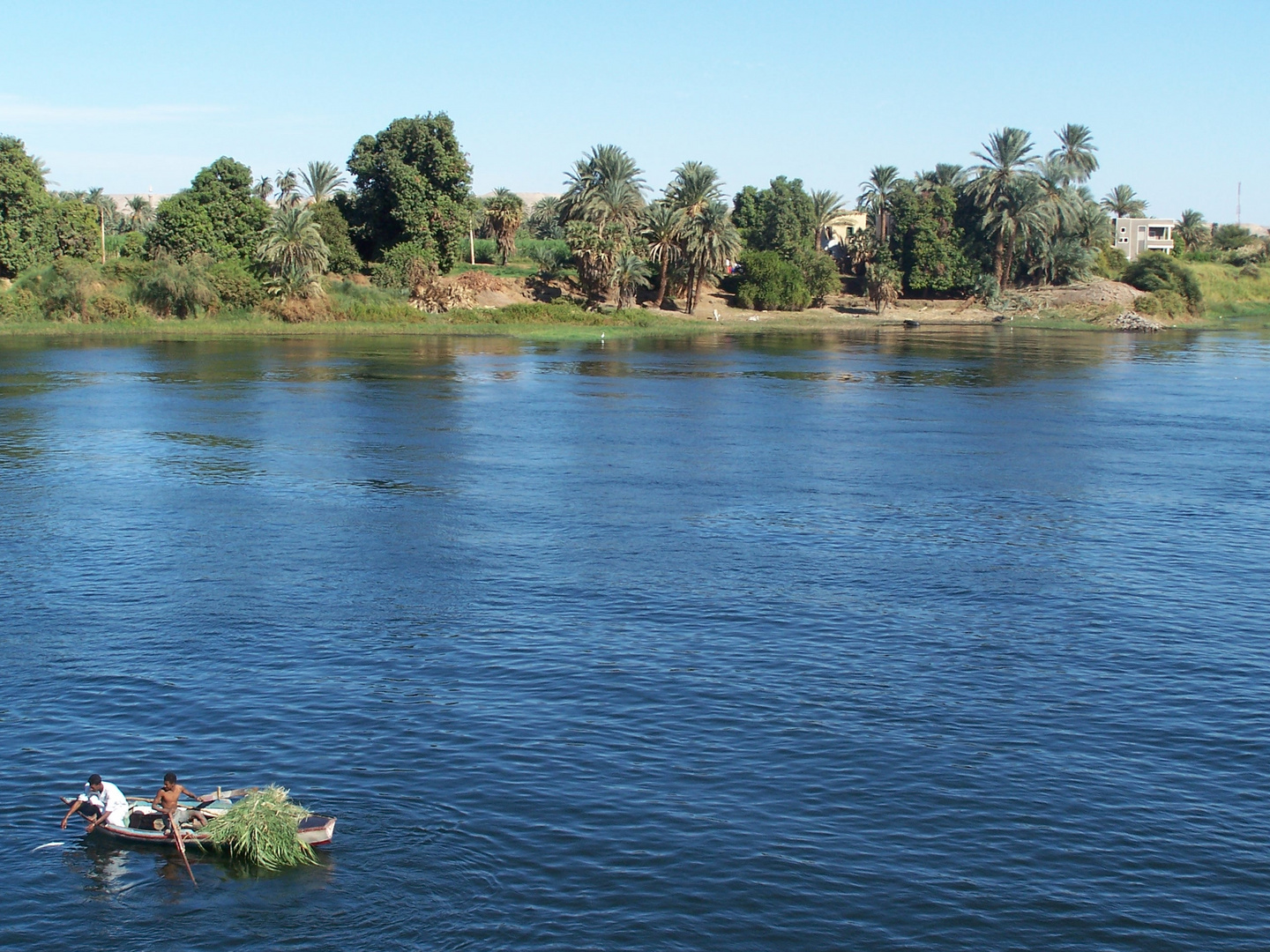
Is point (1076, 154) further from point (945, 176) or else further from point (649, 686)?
point (649, 686)

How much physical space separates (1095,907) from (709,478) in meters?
33.1

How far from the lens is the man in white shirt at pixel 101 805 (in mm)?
19625

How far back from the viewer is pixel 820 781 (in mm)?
22359

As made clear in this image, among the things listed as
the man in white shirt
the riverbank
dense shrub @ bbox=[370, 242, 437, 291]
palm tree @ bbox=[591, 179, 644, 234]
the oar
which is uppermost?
palm tree @ bbox=[591, 179, 644, 234]

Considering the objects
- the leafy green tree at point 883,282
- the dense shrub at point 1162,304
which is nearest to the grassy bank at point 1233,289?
the dense shrub at point 1162,304

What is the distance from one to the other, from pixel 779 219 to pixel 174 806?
494 ft

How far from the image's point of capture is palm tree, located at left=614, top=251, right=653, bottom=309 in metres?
136

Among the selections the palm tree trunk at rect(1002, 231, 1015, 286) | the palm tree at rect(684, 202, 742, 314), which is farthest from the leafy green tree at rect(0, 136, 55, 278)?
the palm tree trunk at rect(1002, 231, 1015, 286)

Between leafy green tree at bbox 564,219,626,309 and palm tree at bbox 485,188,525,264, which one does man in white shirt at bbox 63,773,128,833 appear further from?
palm tree at bbox 485,188,525,264

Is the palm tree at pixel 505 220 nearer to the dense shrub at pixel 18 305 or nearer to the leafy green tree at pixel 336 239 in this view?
the leafy green tree at pixel 336 239

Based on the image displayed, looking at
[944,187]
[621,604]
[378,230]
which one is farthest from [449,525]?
[944,187]

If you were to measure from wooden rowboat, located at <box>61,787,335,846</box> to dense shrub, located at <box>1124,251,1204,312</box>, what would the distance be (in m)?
168

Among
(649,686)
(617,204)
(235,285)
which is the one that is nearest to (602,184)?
(617,204)

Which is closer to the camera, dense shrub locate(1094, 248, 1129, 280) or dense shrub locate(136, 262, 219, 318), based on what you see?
dense shrub locate(136, 262, 219, 318)
